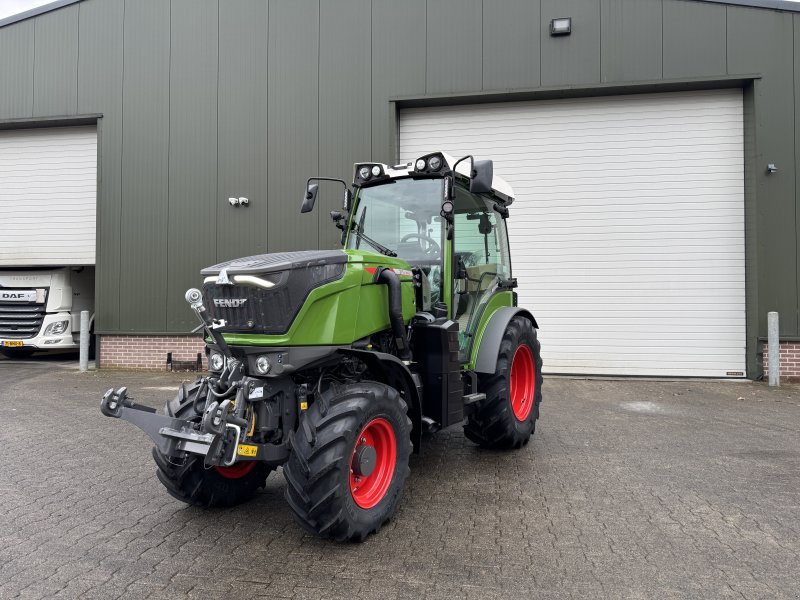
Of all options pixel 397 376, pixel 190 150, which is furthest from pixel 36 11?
pixel 397 376

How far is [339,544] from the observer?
130 inches

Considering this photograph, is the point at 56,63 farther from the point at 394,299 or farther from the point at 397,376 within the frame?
the point at 397,376

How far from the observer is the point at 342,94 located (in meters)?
10.6

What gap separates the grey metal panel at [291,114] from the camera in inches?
421

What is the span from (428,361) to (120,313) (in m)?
8.91

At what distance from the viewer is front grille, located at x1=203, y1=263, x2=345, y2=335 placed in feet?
11.0

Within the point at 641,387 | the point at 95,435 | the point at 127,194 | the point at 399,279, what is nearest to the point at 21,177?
the point at 127,194

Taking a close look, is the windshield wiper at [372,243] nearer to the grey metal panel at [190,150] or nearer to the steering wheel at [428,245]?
the steering wheel at [428,245]

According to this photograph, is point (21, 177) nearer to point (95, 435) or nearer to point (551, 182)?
point (95, 435)

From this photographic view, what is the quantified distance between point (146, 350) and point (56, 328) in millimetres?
2357

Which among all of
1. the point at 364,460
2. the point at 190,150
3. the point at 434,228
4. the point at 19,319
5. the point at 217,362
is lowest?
the point at 364,460

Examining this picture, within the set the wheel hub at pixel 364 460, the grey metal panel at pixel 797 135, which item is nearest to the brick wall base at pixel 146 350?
the wheel hub at pixel 364 460

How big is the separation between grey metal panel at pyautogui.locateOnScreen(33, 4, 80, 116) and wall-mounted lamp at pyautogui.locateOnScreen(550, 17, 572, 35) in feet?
30.5

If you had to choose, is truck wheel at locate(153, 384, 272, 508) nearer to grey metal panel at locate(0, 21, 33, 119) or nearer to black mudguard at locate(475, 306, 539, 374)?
black mudguard at locate(475, 306, 539, 374)
